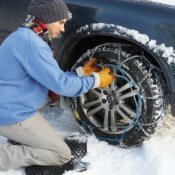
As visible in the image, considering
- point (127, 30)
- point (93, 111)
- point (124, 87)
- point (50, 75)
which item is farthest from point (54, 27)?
point (93, 111)

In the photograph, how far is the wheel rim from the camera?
333cm

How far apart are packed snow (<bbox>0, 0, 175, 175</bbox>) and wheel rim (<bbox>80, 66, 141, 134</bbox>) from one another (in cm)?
17

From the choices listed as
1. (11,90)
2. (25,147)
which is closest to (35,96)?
(11,90)

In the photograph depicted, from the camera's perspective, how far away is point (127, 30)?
314 centimetres

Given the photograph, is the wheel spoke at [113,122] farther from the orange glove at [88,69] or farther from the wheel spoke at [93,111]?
the orange glove at [88,69]

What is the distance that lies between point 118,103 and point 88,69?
0.35 m

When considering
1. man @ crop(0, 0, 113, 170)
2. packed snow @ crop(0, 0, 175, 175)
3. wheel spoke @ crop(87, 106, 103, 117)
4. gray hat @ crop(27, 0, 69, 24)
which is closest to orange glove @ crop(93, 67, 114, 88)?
man @ crop(0, 0, 113, 170)

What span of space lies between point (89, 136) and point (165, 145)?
0.62m

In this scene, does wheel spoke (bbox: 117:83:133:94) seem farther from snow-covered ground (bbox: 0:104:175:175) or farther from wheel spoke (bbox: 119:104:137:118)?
snow-covered ground (bbox: 0:104:175:175)

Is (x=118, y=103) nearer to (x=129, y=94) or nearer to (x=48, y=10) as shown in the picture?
(x=129, y=94)

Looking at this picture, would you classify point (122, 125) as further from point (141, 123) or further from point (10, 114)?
point (10, 114)

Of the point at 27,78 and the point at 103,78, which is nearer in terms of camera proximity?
the point at 27,78

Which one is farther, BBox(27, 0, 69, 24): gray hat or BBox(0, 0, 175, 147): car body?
BBox(0, 0, 175, 147): car body

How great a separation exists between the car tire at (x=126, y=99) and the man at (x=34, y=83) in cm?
12
